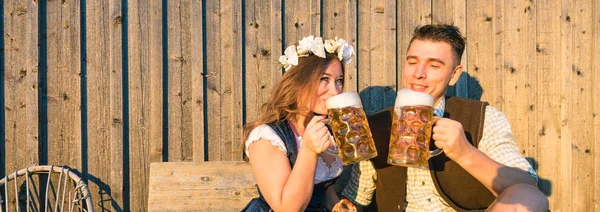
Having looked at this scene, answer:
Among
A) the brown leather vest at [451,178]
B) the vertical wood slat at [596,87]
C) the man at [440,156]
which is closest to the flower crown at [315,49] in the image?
the man at [440,156]

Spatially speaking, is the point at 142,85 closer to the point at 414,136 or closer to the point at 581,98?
the point at 414,136

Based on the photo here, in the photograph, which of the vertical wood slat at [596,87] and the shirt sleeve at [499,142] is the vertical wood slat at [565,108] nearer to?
the vertical wood slat at [596,87]

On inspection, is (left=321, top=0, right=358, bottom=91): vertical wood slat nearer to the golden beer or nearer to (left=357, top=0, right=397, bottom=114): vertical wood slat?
(left=357, top=0, right=397, bottom=114): vertical wood slat

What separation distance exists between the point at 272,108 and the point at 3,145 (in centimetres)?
149

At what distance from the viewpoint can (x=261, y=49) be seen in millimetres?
3268

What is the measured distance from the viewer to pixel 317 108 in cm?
261

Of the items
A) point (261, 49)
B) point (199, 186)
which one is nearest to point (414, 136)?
point (199, 186)

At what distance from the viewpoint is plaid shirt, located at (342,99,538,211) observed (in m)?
2.34

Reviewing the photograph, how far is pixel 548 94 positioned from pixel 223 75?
6.76 feet

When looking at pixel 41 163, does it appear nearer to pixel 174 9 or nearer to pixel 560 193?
pixel 174 9

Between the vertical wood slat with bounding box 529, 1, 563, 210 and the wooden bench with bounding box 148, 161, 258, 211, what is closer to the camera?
the wooden bench with bounding box 148, 161, 258, 211

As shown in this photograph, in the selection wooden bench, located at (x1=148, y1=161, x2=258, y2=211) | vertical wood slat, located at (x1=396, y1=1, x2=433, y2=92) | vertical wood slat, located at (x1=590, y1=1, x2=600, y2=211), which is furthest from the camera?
vertical wood slat, located at (x1=590, y1=1, x2=600, y2=211)

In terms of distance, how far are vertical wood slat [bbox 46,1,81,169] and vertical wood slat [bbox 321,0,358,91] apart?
53.9 inches

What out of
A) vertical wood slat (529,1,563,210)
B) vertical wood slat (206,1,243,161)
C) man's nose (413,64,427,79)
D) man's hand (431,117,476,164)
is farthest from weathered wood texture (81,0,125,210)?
vertical wood slat (529,1,563,210)
